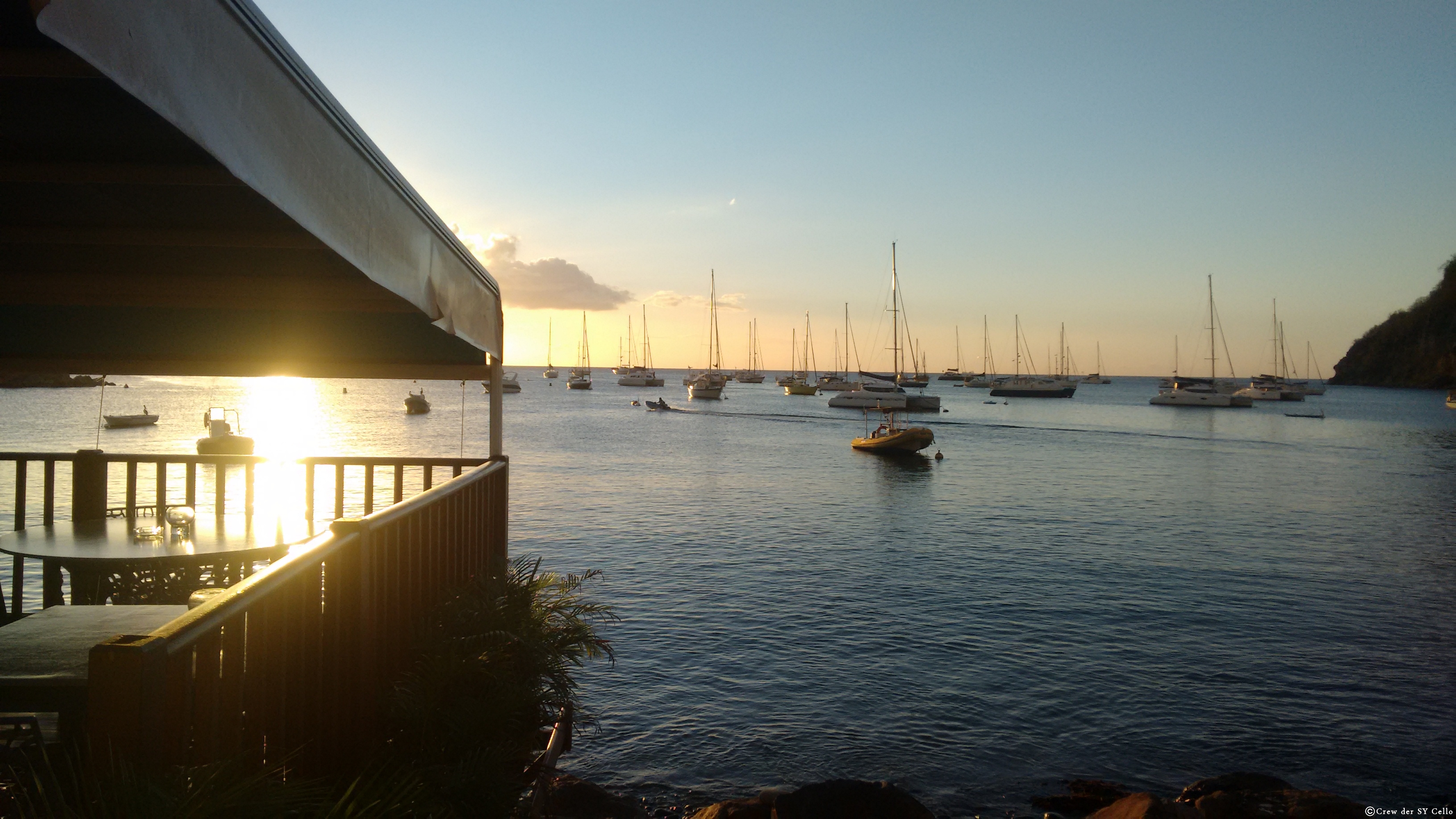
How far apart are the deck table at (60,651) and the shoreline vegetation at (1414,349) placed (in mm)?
159003

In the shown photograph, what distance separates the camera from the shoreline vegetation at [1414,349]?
427 feet

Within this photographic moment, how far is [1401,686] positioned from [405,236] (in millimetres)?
13323

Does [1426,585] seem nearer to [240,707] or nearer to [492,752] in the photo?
[492,752]

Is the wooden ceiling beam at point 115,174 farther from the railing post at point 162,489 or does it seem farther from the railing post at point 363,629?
the railing post at point 162,489

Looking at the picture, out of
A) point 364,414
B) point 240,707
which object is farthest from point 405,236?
point 364,414

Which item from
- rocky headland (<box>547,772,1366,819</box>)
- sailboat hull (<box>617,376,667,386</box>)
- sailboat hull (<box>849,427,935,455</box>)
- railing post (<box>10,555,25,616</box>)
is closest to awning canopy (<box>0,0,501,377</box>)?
railing post (<box>10,555,25,616</box>)

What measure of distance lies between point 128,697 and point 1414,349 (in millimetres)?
182851

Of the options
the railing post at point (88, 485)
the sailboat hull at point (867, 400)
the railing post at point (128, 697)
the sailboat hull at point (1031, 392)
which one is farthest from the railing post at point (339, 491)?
the sailboat hull at point (1031, 392)

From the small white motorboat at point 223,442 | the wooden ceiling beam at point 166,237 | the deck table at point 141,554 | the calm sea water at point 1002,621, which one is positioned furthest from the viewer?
the small white motorboat at point 223,442

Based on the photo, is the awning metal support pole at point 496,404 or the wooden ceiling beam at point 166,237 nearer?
the wooden ceiling beam at point 166,237

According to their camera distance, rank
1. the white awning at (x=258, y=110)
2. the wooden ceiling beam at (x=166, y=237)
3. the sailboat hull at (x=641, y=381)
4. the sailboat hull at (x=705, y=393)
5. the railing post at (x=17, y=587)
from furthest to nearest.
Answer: the sailboat hull at (x=641, y=381) < the sailboat hull at (x=705, y=393) < the railing post at (x=17, y=587) < the wooden ceiling beam at (x=166, y=237) < the white awning at (x=258, y=110)

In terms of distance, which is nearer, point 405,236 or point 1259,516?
point 405,236

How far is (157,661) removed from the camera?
7.00ft

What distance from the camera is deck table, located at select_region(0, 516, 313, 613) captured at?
5.26 meters
